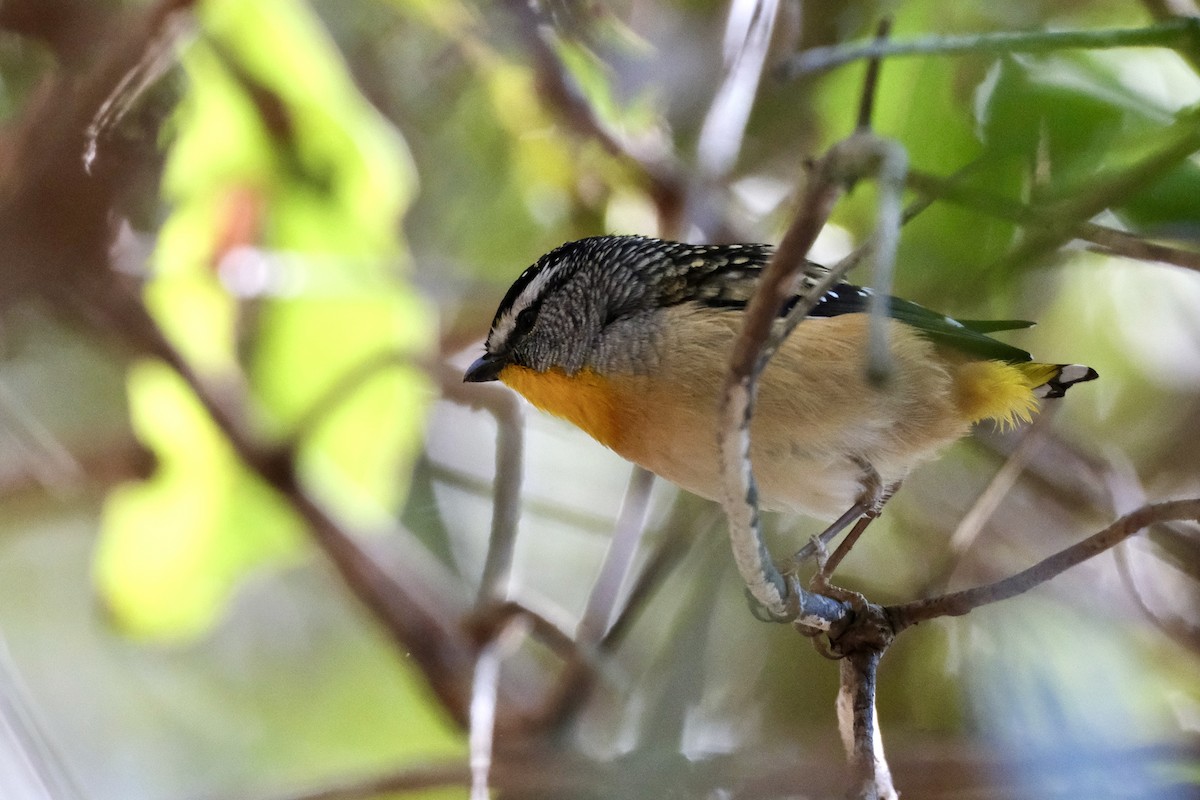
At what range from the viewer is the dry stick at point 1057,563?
734 millimetres

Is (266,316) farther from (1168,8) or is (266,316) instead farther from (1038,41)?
(1168,8)

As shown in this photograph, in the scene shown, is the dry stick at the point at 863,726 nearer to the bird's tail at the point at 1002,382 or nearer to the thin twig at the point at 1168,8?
the bird's tail at the point at 1002,382

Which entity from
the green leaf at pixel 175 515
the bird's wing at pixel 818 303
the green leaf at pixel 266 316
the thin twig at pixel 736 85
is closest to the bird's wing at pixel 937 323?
the bird's wing at pixel 818 303

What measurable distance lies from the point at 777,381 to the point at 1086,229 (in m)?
0.33

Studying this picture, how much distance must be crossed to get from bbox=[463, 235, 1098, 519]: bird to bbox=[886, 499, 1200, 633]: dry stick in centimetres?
20

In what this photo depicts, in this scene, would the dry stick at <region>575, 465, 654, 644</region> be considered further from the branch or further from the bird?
the branch

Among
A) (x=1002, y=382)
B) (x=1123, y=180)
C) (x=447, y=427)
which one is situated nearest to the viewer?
(x=1123, y=180)

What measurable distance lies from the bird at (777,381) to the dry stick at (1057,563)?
0.67ft

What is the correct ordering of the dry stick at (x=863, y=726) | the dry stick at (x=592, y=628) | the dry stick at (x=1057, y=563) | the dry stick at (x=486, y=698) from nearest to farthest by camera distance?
the dry stick at (x=1057, y=563) < the dry stick at (x=863, y=726) < the dry stick at (x=486, y=698) < the dry stick at (x=592, y=628)

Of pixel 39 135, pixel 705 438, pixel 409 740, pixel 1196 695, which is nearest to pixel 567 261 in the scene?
pixel 705 438

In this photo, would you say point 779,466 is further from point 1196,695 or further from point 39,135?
point 39,135

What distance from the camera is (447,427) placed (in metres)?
1.76

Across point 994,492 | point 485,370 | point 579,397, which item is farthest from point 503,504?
point 994,492

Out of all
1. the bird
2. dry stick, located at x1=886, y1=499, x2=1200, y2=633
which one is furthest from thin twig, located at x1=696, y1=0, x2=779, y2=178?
dry stick, located at x1=886, y1=499, x2=1200, y2=633
